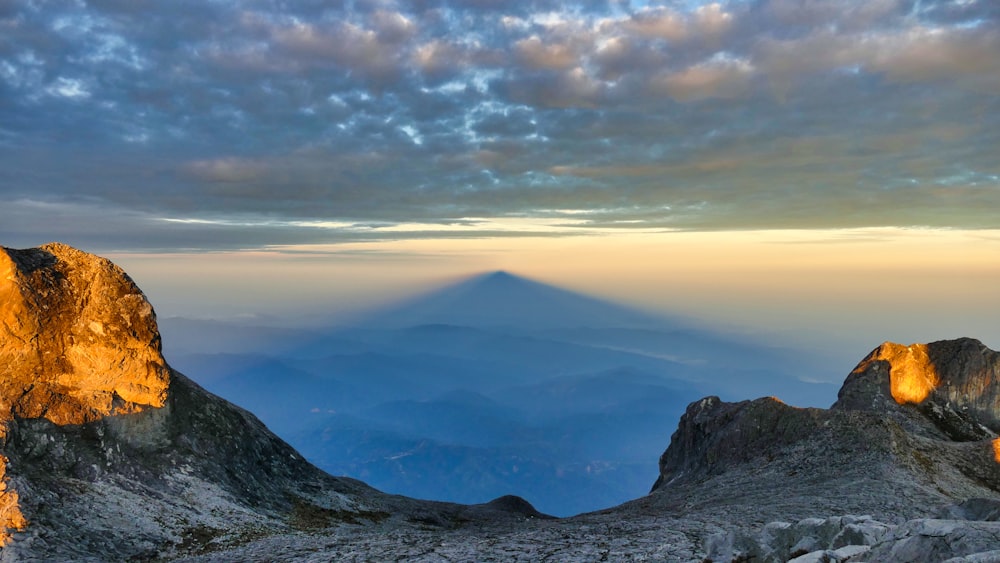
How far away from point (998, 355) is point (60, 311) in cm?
14746

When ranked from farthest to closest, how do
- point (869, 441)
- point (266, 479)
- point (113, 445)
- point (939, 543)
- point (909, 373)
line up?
point (909, 373) < point (266, 479) < point (869, 441) < point (113, 445) < point (939, 543)

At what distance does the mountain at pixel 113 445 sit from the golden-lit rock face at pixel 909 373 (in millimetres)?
84814

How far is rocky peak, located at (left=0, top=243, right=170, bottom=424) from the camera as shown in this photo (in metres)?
61.7

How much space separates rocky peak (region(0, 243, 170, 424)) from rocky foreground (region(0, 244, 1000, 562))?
6.4 inches

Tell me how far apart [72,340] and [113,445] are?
14381mm

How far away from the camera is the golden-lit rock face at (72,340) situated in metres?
61.7

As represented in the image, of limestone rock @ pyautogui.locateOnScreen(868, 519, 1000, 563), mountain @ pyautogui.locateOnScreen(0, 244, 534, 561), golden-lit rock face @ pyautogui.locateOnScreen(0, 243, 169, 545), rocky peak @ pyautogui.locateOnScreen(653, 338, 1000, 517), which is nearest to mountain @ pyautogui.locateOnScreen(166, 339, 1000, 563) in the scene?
limestone rock @ pyautogui.locateOnScreen(868, 519, 1000, 563)

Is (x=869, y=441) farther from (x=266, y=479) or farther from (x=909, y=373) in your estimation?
(x=266, y=479)

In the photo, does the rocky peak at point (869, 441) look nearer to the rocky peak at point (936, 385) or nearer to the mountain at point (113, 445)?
the rocky peak at point (936, 385)

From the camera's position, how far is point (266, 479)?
74.9 meters

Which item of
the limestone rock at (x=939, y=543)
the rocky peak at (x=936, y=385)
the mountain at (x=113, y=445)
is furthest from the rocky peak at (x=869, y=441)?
the mountain at (x=113, y=445)

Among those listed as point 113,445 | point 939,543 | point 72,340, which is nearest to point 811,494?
point 939,543

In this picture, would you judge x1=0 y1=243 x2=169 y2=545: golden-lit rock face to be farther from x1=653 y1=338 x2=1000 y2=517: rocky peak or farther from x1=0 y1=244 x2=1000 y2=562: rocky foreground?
x1=653 y1=338 x2=1000 y2=517: rocky peak

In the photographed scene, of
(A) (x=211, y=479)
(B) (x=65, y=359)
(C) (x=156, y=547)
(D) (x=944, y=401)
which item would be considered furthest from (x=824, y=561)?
(D) (x=944, y=401)
